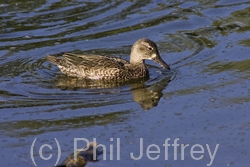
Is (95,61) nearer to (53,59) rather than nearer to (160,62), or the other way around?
(53,59)

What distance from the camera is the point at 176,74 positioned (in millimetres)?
12281

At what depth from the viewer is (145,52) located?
1271 centimetres

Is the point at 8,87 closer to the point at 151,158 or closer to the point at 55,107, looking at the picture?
the point at 55,107

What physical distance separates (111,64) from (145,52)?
0.67 metres

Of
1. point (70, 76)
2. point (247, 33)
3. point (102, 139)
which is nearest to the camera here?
point (102, 139)

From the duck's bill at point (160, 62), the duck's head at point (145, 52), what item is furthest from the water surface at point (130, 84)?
the duck's head at point (145, 52)

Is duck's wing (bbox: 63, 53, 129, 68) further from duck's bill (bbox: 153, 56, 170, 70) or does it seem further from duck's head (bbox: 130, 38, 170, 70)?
duck's bill (bbox: 153, 56, 170, 70)

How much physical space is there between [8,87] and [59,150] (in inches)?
126

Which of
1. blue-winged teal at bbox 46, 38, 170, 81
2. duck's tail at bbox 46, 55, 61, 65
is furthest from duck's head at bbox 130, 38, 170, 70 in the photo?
duck's tail at bbox 46, 55, 61, 65

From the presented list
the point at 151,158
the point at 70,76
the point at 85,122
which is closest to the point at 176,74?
the point at 70,76

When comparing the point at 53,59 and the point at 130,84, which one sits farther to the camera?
the point at 53,59

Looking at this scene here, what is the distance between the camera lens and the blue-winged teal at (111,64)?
12469 millimetres

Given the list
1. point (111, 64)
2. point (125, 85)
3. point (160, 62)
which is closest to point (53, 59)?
point (111, 64)

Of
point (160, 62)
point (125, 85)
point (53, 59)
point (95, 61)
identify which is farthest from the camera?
point (53, 59)
